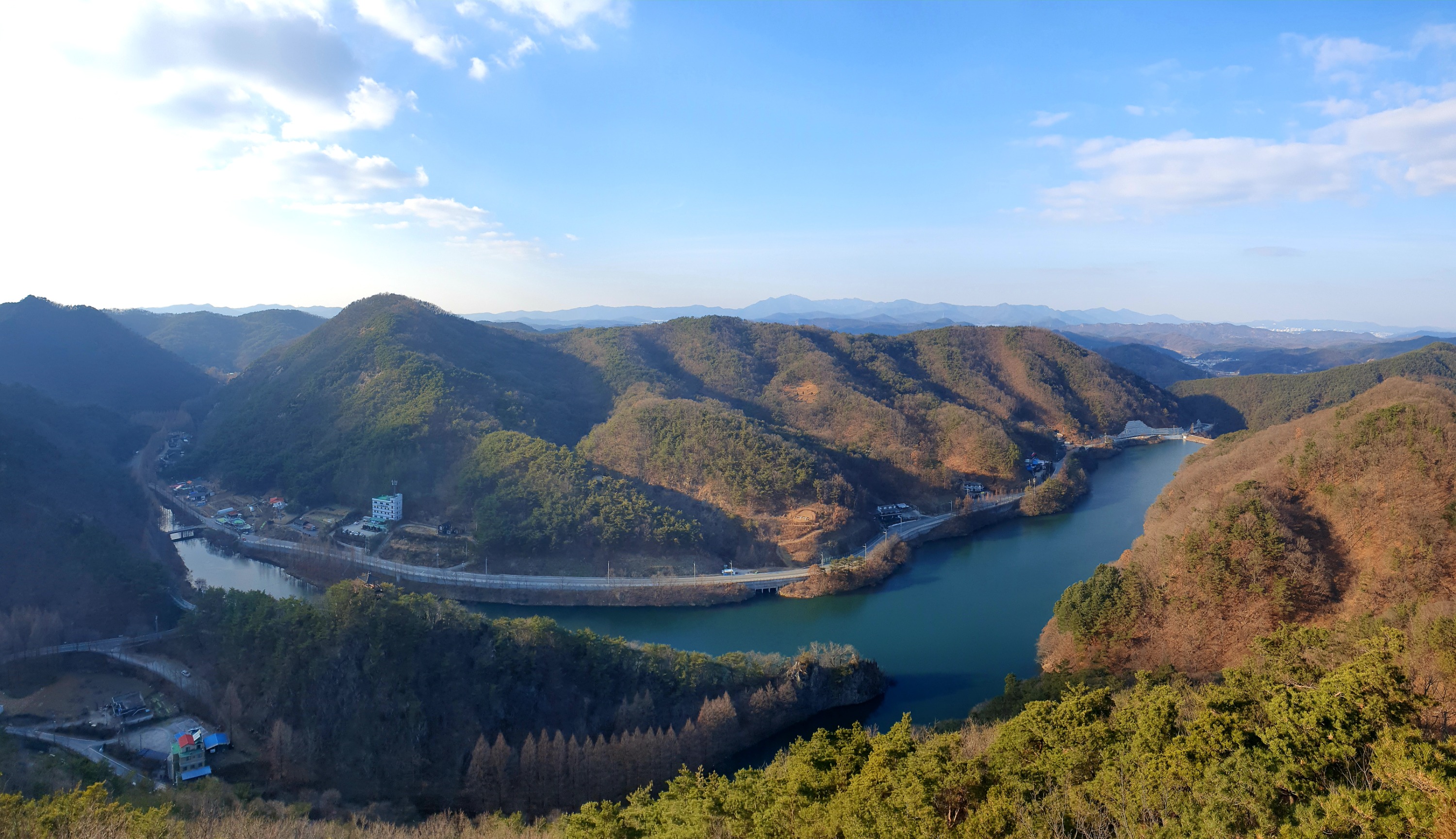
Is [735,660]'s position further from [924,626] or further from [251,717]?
[251,717]

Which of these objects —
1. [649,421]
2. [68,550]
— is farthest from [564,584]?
[68,550]

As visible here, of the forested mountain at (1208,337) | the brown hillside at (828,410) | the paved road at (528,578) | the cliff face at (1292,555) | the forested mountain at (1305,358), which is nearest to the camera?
the cliff face at (1292,555)

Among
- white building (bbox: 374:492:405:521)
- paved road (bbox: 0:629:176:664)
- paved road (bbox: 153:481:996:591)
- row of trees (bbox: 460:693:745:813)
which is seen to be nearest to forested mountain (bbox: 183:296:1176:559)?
white building (bbox: 374:492:405:521)

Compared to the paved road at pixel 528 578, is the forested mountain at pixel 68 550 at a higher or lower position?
higher

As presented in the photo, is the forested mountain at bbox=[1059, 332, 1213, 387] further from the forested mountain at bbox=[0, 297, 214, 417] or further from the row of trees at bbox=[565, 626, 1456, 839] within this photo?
the forested mountain at bbox=[0, 297, 214, 417]

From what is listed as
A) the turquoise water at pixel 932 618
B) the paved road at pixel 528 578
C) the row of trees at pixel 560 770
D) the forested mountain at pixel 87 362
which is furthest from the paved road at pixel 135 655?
the forested mountain at pixel 87 362

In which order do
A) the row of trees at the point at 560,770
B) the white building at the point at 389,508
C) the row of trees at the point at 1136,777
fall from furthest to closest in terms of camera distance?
the white building at the point at 389,508 → the row of trees at the point at 560,770 → the row of trees at the point at 1136,777

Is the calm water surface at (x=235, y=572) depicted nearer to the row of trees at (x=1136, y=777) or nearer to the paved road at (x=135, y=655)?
the paved road at (x=135, y=655)

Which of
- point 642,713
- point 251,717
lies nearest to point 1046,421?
point 642,713
